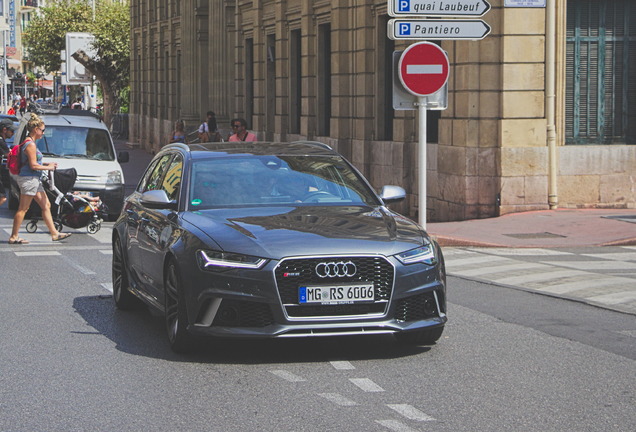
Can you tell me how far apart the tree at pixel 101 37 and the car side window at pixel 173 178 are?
54.3 m

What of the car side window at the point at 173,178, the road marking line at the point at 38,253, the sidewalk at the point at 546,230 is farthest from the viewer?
the sidewalk at the point at 546,230

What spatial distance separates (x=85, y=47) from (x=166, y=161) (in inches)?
2225

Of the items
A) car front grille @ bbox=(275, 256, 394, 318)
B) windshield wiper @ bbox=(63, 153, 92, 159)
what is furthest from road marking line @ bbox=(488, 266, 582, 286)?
windshield wiper @ bbox=(63, 153, 92, 159)

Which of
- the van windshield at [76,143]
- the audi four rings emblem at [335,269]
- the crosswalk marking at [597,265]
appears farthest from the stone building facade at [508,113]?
the audi four rings emblem at [335,269]

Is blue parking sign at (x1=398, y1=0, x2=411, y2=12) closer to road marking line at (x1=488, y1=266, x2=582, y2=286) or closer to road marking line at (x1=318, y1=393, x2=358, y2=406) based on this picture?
road marking line at (x1=488, y1=266, x2=582, y2=286)

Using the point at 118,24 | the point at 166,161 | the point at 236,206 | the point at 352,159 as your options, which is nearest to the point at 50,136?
the point at 352,159

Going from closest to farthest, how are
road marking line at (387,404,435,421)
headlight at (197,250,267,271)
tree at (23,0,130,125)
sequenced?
road marking line at (387,404,435,421)
headlight at (197,250,267,271)
tree at (23,0,130,125)

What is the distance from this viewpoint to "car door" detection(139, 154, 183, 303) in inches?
352

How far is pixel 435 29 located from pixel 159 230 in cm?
546

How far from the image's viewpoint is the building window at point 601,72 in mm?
20781

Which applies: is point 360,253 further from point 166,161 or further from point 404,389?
point 166,161

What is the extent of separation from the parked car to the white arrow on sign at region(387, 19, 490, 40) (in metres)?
4.16

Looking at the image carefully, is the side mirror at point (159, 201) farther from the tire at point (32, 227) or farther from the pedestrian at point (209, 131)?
the pedestrian at point (209, 131)

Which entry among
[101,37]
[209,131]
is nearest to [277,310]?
[209,131]
